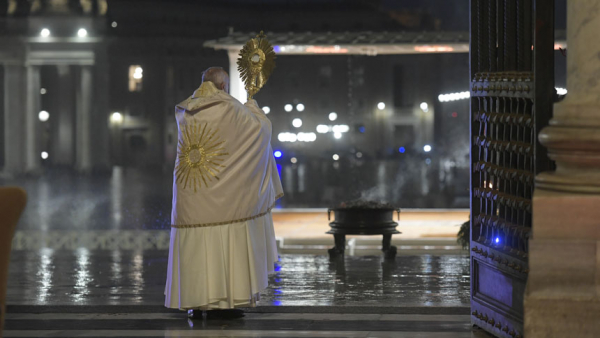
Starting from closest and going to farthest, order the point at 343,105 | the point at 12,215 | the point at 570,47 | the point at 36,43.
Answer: the point at 12,215
the point at 570,47
the point at 36,43
the point at 343,105

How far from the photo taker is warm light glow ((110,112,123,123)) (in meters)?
13.8

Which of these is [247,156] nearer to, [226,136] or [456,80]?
[226,136]

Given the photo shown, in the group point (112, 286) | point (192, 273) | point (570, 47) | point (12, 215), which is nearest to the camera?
point (12, 215)

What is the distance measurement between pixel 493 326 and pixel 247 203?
171 cm

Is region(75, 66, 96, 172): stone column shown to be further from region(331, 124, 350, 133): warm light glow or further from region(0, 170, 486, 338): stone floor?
region(331, 124, 350, 133): warm light glow

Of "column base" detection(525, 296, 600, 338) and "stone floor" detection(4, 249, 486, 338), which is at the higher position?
"column base" detection(525, 296, 600, 338)

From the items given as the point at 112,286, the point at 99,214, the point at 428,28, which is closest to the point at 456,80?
the point at 428,28

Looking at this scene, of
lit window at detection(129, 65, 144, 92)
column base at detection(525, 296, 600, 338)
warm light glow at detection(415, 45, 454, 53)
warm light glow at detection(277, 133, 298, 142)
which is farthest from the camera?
warm light glow at detection(277, 133, 298, 142)

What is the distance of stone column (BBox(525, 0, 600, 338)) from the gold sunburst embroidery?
2180 mm

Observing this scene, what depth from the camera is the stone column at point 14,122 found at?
13.8 metres

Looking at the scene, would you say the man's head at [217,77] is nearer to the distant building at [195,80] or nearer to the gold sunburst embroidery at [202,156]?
the gold sunburst embroidery at [202,156]

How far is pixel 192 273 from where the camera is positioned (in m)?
6.16

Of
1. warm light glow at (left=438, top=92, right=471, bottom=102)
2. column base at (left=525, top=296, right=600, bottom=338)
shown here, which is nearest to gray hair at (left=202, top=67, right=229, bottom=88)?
column base at (left=525, top=296, right=600, bottom=338)

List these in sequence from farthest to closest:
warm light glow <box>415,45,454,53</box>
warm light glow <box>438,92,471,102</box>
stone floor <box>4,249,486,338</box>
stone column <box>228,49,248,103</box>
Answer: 1. warm light glow <box>438,92,471,102</box>
2. warm light glow <box>415,45,454,53</box>
3. stone column <box>228,49,248,103</box>
4. stone floor <box>4,249,486,338</box>
